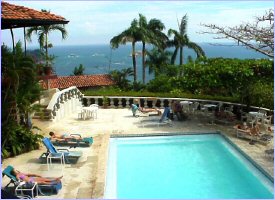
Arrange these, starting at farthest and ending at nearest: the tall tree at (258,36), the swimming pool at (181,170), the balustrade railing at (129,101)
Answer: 1. the balustrade railing at (129,101)
2. the swimming pool at (181,170)
3. the tall tree at (258,36)

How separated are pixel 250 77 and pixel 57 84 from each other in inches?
1493

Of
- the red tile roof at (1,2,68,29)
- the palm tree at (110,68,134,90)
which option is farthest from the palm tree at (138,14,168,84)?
the red tile roof at (1,2,68,29)

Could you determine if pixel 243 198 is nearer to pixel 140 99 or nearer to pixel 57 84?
pixel 140 99

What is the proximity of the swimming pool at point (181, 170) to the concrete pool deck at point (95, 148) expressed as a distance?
43 centimetres

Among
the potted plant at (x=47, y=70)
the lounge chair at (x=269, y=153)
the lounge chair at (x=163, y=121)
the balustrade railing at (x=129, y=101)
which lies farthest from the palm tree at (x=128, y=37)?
the lounge chair at (x=269, y=153)

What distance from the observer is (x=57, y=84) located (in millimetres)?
52500

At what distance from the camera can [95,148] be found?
1495cm

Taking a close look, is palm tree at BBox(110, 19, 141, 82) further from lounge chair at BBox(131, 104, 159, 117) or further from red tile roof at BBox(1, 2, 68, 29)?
red tile roof at BBox(1, 2, 68, 29)

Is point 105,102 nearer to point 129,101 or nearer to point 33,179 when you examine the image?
point 129,101

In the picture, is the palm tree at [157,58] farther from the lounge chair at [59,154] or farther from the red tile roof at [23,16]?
the lounge chair at [59,154]

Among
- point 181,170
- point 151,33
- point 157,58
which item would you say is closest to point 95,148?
point 181,170

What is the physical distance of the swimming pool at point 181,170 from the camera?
12094 mm

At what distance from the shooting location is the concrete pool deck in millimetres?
11133

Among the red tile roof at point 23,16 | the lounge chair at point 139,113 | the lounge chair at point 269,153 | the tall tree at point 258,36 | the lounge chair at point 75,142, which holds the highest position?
the red tile roof at point 23,16
